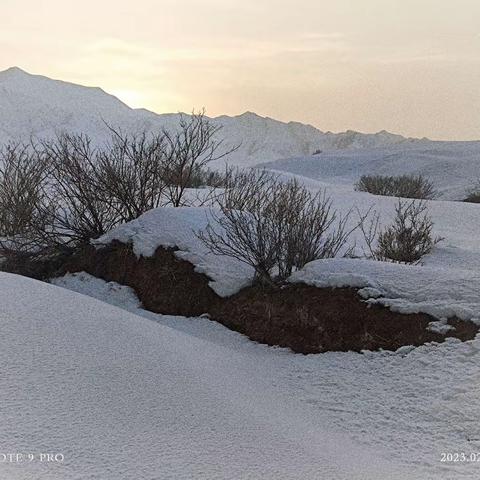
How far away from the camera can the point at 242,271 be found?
24.0 ft

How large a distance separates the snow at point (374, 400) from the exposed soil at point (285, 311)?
161 millimetres

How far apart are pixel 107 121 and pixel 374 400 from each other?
13122 cm

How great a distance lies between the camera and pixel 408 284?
549 centimetres

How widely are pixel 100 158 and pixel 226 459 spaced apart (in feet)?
29.0

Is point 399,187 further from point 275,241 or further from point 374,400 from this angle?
point 374,400

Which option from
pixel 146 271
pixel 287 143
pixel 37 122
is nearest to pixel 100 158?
pixel 146 271

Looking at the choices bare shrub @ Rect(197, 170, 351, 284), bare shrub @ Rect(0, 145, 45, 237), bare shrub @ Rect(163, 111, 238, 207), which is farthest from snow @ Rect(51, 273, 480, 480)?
bare shrub @ Rect(0, 145, 45, 237)

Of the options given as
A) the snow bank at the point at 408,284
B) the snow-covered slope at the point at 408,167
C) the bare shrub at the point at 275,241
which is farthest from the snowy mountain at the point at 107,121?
the snow bank at the point at 408,284

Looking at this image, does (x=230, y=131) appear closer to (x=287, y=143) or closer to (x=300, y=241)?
(x=287, y=143)

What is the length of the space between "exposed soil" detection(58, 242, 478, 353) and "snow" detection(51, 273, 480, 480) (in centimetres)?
16

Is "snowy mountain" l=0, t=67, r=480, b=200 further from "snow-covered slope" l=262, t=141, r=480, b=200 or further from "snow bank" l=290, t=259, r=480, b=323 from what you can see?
"snow bank" l=290, t=259, r=480, b=323

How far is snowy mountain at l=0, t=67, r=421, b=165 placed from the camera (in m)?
114

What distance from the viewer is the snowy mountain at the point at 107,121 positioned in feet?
375

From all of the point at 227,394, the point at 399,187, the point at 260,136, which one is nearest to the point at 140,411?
the point at 227,394
